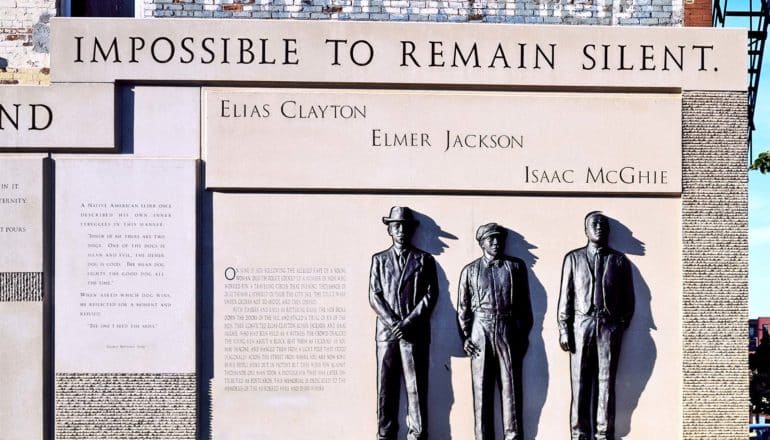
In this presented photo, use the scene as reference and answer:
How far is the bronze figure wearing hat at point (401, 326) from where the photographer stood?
737 centimetres

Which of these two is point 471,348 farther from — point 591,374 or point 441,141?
point 441,141

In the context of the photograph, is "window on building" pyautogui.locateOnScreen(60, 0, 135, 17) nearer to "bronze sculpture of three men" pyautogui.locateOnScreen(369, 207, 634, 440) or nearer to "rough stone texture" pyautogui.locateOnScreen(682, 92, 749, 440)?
"bronze sculpture of three men" pyautogui.locateOnScreen(369, 207, 634, 440)

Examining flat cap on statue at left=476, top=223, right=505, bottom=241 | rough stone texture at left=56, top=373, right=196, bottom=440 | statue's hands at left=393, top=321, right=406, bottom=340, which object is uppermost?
flat cap on statue at left=476, top=223, right=505, bottom=241

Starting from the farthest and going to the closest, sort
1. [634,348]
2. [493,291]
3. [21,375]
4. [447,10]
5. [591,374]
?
[447,10] < [634,348] < [591,374] < [493,291] < [21,375]

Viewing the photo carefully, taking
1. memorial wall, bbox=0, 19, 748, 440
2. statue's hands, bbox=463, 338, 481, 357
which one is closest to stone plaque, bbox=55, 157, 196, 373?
memorial wall, bbox=0, 19, 748, 440

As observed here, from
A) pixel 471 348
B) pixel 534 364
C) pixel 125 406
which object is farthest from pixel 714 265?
pixel 125 406

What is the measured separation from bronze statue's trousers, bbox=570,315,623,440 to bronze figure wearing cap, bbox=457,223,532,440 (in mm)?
485

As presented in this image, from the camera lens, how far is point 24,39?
27.4 ft

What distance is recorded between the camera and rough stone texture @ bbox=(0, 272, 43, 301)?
24.1ft

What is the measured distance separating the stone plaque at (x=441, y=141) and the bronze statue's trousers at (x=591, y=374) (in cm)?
123

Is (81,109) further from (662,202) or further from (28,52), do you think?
(662,202)

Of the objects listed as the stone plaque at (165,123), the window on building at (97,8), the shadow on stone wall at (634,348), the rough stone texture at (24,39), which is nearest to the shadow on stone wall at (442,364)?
the shadow on stone wall at (634,348)

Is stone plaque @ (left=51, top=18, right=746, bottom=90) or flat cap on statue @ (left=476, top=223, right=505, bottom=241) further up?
stone plaque @ (left=51, top=18, right=746, bottom=90)

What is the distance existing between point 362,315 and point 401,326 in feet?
1.24
